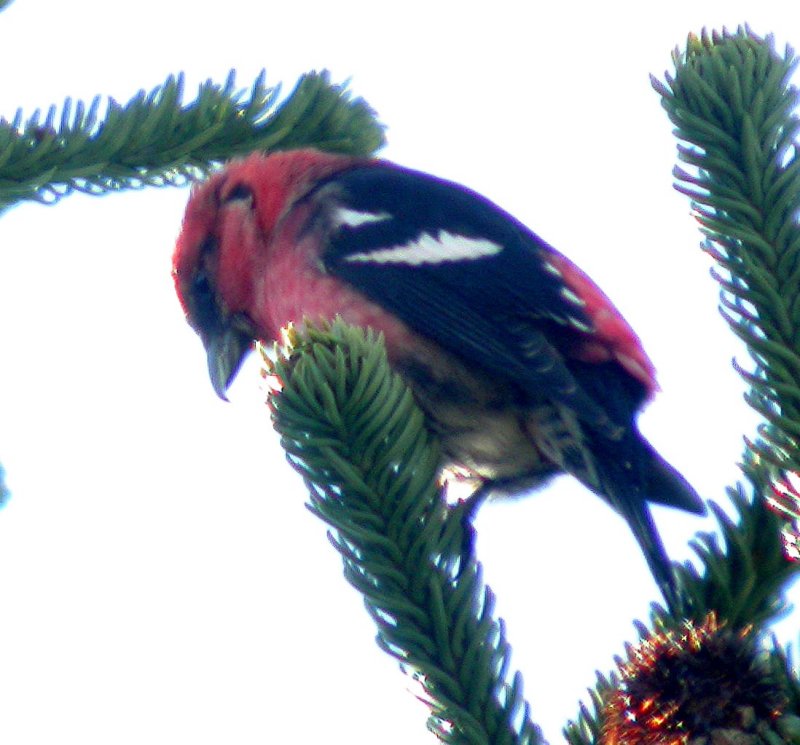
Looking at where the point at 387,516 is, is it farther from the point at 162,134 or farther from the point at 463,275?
the point at 463,275

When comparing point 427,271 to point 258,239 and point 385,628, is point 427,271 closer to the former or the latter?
point 258,239

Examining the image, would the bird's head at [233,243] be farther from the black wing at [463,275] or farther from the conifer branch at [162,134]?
the conifer branch at [162,134]

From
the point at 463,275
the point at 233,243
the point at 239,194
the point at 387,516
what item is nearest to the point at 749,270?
the point at 387,516

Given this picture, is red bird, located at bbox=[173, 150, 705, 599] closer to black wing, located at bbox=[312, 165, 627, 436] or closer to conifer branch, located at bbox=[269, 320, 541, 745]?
black wing, located at bbox=[312, 165, 627, 436]

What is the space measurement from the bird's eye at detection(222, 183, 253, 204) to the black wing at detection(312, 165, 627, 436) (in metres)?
0.32

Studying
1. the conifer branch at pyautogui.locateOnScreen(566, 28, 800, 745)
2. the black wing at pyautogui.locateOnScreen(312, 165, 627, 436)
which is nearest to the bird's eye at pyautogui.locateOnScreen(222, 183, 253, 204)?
the black wing at pyautogui.locateOnScreen(312, 165, 627, 436)

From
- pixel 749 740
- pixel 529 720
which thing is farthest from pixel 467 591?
pixel 749 740

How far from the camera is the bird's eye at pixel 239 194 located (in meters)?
3.37

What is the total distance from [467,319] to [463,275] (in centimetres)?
15

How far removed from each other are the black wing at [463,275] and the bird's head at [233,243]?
229mm

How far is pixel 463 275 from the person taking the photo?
274 cm

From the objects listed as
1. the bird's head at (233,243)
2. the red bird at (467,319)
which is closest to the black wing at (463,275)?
the red bird at (467,319)

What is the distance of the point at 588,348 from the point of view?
2639 millimetres

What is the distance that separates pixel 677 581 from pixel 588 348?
1.03m
